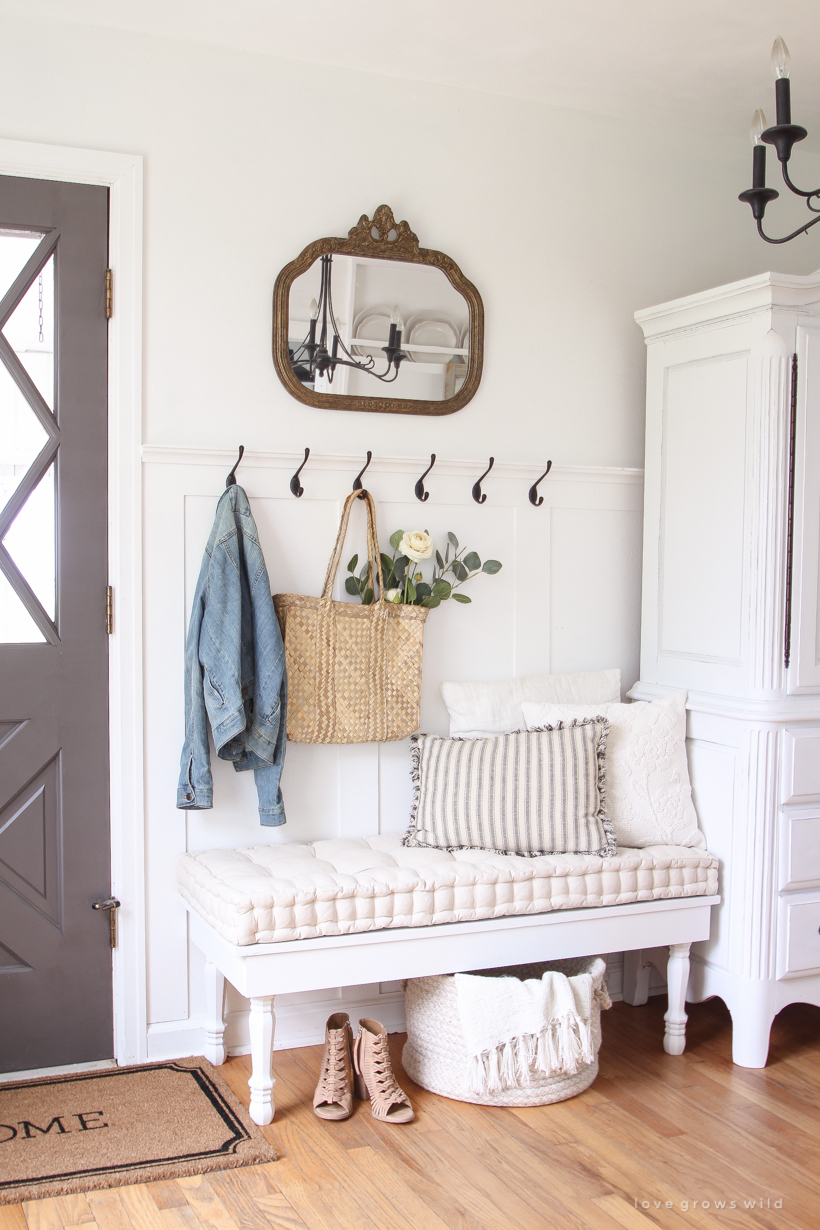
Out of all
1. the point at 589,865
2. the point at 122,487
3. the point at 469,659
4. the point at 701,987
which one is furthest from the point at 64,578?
the point at 701,987

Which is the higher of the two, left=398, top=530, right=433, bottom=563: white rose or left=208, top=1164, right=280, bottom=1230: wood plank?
left=398, top=530, right=433, bottom=563: white rose

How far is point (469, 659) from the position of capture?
2.90m

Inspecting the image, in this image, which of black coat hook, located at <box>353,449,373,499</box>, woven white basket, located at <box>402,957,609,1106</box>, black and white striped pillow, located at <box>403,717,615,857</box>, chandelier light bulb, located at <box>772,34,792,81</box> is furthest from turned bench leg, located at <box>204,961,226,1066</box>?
chandelier light bulb, located at <box>772,34,792,81</box>

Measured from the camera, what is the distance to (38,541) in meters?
2.50

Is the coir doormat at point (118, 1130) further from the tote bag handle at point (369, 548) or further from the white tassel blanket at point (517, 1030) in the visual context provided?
the tote bag handle at point (369, 548)

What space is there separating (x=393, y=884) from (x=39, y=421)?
4.42ft

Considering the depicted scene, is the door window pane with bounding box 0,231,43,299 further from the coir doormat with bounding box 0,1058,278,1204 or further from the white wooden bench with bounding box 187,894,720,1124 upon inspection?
the coir doormat with bounding box 0,1058,278,1204

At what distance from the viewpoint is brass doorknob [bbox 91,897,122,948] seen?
2.55 meters

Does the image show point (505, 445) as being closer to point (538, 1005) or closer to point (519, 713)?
point (519, 713)

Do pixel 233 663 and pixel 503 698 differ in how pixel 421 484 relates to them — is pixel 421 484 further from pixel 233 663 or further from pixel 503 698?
pixel 233 663

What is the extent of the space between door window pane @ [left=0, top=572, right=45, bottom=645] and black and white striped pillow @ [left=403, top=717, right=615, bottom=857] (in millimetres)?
1011

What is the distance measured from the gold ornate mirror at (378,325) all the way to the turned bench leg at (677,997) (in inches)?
60.0

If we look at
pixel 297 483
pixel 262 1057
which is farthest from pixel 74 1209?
pixel 297 483

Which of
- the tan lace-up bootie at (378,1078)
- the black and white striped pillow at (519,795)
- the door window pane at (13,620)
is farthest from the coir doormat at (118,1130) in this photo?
the door window pane at (13,620)
